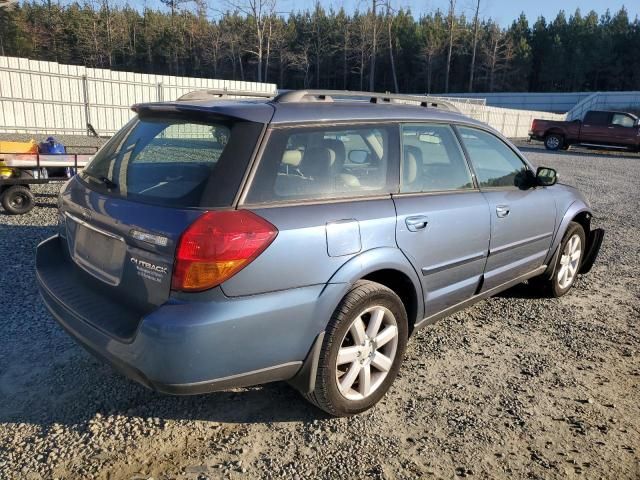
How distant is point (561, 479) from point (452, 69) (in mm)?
83176

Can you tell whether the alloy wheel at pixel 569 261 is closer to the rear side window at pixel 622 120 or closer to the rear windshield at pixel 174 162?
the rear windshield at pixel 174 162

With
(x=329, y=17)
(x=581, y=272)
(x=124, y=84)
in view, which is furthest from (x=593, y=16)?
(x=581, y=272)

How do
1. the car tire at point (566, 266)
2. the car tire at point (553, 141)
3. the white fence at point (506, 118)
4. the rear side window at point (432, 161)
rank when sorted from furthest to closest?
the white fence at point (506, 118) < the car tire at point (553, 141) < the car tire at point (566, 266) < the rear side window at point (432, 161)

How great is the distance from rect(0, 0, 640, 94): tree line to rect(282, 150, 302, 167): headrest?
6055 cm

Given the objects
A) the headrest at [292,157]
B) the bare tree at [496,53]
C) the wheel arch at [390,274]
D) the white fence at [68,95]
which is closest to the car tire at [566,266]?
the wheel arch at [390,274]

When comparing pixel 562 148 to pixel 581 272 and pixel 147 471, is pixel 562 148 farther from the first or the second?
pixel 147 471

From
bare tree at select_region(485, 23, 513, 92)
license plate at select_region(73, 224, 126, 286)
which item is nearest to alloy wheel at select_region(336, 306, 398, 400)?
license plate at select_region(73, 224, 126, 286)

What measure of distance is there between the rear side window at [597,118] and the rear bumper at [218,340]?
83.7ft

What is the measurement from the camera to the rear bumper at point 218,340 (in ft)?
7.30

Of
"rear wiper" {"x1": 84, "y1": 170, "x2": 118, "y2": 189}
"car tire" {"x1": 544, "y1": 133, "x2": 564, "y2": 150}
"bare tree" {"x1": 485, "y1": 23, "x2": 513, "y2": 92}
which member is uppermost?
"bare tree" {"x1": 485, "y1": 23, "x2": 513, "y2": 92}

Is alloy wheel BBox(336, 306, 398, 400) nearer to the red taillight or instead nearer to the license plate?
the red taillight

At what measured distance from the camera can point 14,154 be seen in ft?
22.9

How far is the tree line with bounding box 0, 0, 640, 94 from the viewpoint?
214ft

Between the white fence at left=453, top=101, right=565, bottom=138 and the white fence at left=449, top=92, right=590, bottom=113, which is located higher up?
the white fence at left=449, top=92, right=590, bottom=113
